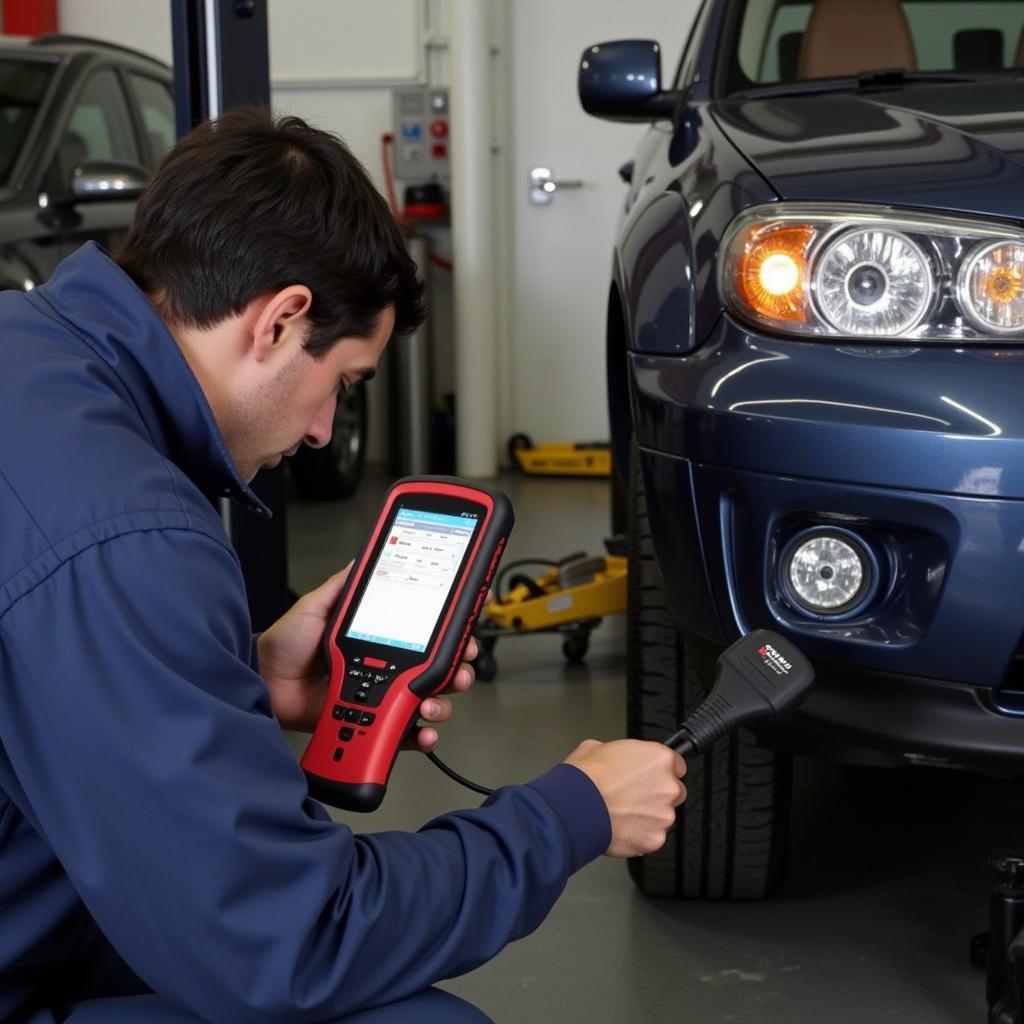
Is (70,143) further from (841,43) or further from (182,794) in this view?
(182,794)

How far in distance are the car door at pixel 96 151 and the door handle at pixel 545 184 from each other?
8.78ft

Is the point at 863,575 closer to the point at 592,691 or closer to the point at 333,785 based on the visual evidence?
the point at 333,785

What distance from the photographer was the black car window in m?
4.01

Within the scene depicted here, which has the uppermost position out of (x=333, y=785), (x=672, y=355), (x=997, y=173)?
(x=997, y=173)

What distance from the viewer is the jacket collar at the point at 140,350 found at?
1.09m

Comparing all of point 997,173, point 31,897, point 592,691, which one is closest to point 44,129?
point 592,691

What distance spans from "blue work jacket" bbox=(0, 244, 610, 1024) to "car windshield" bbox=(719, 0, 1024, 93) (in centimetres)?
158

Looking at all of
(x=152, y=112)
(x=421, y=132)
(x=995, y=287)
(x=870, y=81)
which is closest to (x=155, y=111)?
(x=152, y=112)

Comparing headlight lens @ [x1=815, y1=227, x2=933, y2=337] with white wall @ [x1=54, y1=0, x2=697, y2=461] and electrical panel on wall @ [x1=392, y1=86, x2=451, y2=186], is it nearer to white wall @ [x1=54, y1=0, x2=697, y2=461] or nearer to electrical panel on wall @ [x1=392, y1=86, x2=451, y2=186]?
electrical panel on wall @ [x1=392, y1=86, x2=451, y2=186]

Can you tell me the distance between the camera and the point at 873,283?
165cm

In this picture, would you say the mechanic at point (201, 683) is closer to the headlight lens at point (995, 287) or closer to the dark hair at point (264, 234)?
the dark hair at point (264, 234)

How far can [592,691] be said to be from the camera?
3299 mm

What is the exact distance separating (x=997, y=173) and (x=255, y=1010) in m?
1.20

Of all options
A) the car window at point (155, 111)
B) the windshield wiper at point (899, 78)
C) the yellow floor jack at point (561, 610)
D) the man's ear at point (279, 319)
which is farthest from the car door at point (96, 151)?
the man's ear at point (279, 319)
